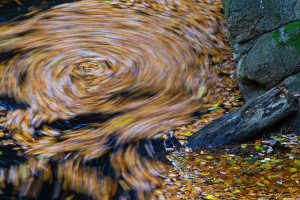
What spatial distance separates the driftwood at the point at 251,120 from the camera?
4953 millimetres

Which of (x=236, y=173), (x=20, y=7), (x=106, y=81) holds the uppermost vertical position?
(x=20, y=7)

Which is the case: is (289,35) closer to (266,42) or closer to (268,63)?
(266,42)

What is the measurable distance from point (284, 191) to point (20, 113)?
3991 millimetres

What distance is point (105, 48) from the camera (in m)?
7.59

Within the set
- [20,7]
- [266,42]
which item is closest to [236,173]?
[266,42]

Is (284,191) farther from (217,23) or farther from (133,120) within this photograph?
(217,23)

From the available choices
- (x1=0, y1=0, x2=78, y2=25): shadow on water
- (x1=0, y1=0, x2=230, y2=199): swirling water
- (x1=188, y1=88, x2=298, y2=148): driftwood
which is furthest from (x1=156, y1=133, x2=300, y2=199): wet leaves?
(x1=0, y1=0, x2=78, y2=25): shadow on water

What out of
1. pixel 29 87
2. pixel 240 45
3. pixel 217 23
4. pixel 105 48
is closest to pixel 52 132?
pixel 29 87

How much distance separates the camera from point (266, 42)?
5.29m

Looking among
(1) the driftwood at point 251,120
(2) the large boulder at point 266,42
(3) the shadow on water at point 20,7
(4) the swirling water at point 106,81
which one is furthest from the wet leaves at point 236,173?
(3) the shadow on water at point 20,7

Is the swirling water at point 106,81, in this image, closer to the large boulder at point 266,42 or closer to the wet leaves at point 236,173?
the wet leaves at point 236,173

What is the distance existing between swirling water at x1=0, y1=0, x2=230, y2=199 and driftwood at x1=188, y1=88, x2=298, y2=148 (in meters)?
0.73

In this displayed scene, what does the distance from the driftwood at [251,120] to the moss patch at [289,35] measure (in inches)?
25.2

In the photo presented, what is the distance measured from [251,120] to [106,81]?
115 inches
